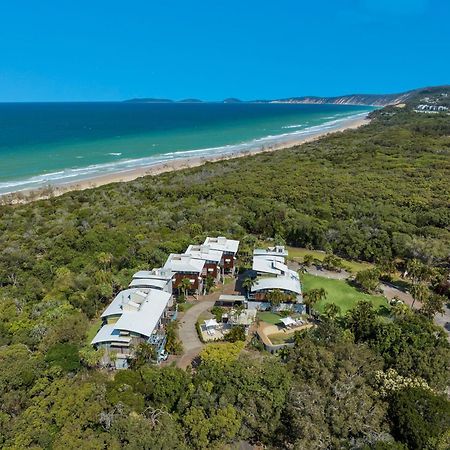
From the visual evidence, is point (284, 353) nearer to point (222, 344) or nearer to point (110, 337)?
point (222, 344)

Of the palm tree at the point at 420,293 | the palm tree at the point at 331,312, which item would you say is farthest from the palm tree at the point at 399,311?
the palm tree at the point at 331,312

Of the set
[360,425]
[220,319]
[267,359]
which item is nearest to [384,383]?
[360,425]

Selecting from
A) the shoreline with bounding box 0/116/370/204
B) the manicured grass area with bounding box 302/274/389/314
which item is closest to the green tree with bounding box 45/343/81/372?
the manicured grass area with bounding box 302/274/389/314

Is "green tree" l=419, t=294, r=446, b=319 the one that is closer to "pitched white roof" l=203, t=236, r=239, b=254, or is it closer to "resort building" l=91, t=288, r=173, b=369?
"pitched white roof" l=203, t=236, r=239, b=254

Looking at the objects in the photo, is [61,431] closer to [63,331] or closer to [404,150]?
[63,331]

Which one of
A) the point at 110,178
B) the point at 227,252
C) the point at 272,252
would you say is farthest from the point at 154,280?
the point at 110,178
